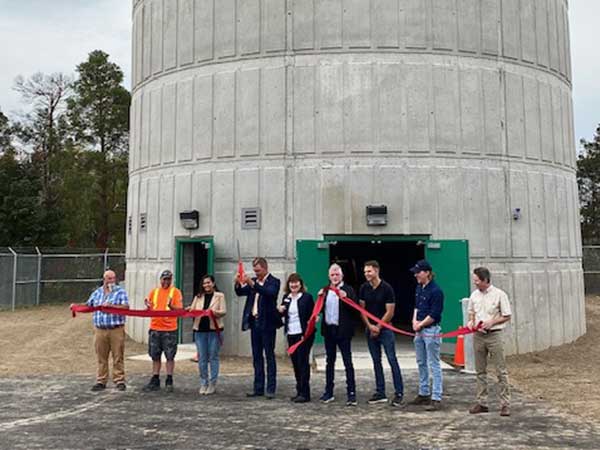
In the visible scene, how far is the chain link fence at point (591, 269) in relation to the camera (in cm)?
2539

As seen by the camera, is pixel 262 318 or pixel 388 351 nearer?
pixel 388 351

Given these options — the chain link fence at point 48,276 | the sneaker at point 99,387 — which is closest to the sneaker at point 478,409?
the sneaker at point 99,387

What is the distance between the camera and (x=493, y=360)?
6.98m

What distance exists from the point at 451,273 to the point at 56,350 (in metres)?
8.82

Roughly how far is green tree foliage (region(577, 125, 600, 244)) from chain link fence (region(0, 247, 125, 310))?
2870cm

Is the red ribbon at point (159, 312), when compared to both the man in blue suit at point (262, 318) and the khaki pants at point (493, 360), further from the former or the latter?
the khaki pants at point (493, 360)

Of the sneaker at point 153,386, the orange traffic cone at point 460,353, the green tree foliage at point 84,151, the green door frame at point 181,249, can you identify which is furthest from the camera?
the green tree foliage at point 84,151

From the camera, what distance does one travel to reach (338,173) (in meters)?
11.7

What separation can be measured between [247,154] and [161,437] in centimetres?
714

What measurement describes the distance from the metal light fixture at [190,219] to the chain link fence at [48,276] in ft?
40.0

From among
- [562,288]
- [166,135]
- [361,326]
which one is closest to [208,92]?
[166,135]

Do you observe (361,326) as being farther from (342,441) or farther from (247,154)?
(342,441)

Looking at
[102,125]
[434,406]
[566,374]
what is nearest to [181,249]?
[434,406]

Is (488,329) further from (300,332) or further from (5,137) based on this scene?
(5,137)
